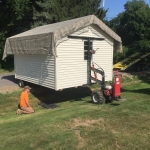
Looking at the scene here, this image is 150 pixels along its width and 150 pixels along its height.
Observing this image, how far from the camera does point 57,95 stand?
1393 centimetres

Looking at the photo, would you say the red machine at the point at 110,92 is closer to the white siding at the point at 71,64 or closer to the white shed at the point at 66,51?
the white siding at the point at 71,64

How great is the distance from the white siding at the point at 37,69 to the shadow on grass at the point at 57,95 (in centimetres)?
124

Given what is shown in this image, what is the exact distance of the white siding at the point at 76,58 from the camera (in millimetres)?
10758

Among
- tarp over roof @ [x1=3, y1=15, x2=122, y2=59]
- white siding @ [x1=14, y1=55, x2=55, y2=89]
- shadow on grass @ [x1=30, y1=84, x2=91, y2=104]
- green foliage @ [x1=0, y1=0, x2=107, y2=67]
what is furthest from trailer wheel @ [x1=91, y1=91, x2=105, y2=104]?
green foliage @ [x1=0, y1=0, x2=107, y2=67]

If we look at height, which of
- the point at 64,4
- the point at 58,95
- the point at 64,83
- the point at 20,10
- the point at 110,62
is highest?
the point at 64,4

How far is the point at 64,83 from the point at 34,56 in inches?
105

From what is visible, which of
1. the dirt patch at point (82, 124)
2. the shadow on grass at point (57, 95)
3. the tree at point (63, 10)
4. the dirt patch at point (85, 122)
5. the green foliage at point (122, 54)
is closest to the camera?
the dirt patch at point (82, 124)

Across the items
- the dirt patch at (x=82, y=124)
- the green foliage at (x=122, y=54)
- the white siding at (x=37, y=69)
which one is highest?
the green foliage at (x=122, y=54)

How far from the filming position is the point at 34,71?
12.5 m

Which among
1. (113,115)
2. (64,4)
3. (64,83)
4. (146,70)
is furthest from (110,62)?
(64,4)

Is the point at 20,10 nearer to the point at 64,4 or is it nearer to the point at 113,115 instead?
the point at 64,4

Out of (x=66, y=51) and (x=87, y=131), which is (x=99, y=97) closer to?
(x=66, y=51)

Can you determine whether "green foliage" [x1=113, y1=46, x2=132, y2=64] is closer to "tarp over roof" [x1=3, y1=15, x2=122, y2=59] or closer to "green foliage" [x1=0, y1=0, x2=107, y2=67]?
"green foliage" [x1=0, y1=0, x2=107, y2=67]

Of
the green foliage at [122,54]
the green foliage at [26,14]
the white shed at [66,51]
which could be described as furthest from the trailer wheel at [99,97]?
the green foliage at [122,54]
